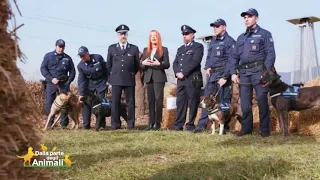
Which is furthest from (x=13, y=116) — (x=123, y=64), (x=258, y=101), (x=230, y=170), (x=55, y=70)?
(x=55, y=70)

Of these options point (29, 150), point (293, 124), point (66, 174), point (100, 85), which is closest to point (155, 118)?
point (100, 85)

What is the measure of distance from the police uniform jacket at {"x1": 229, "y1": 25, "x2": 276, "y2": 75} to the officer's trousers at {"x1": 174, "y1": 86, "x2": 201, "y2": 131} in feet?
5.08

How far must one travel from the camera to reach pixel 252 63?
7574 millimetres

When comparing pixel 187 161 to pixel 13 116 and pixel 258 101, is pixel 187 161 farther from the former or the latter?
pixel 258 101

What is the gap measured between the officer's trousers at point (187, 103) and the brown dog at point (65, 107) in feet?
9.33

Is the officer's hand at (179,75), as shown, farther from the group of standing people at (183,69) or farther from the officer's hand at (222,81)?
the officer's hand at (222,81)

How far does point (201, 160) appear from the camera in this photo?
4.56 metres

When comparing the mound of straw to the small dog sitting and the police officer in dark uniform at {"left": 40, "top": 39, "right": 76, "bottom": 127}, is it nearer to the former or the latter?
the small dog sitting

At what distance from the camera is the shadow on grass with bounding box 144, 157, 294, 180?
12.1ft

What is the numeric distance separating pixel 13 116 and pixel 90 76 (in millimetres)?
8483

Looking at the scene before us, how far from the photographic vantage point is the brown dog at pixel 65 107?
33.4 ft

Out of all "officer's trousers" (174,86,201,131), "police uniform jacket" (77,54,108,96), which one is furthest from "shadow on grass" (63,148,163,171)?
"police uniform jacket" (77,54,108,96)

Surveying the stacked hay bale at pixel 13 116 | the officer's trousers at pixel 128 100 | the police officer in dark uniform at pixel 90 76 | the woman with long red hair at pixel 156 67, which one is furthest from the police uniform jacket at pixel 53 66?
the stacked hay bale at pixel 13 116

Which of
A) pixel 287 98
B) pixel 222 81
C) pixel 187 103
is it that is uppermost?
pixel 222 81
